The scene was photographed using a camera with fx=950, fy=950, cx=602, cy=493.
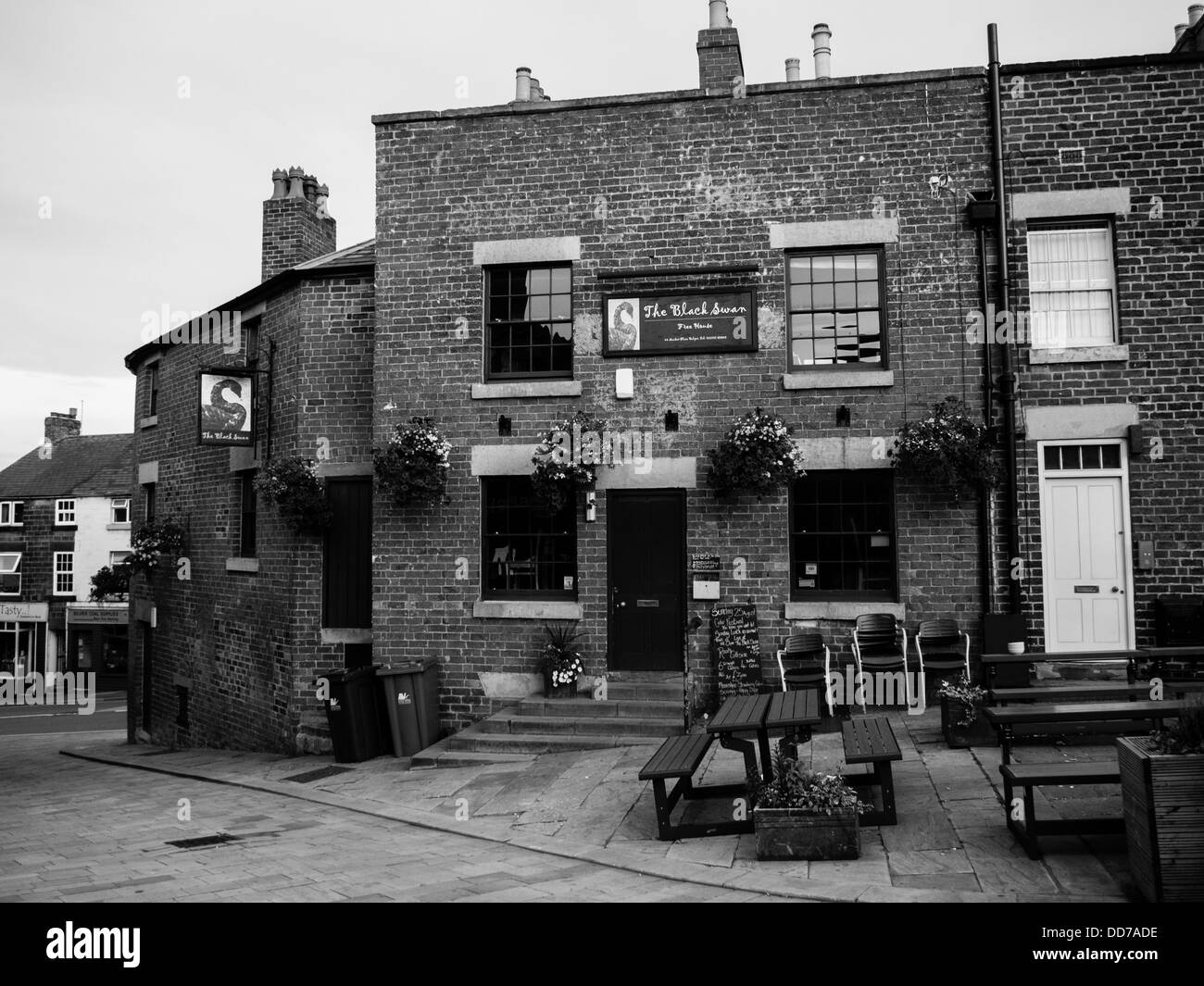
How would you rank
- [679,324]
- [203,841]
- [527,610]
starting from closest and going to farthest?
[203,841] → [679,324] → [527,610]

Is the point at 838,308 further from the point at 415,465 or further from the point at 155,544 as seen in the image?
the point at 155,544

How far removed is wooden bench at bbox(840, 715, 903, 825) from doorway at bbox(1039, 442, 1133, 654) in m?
4.51

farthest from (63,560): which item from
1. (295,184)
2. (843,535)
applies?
(843,535)

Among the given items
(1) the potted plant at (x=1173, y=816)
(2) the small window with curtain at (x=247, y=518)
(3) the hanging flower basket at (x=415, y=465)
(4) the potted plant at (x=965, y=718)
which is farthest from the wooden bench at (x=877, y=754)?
(2) the small window with curtain at (x=247, y=518)

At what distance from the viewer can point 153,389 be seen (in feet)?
60.6

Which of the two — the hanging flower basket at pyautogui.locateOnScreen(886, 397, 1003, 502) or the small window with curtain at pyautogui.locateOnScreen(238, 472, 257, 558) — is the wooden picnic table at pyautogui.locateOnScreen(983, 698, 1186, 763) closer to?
the hanging flower basket at pyautogui.locateOnScreen(886, 397, 1003, 502)

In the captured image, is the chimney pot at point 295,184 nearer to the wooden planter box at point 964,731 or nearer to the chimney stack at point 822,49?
the chimney stack at point 822,49

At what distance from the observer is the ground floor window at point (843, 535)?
11.2 metres

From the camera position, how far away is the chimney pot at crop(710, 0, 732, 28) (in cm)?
1201

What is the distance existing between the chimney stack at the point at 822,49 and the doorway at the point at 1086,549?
549 centimetres

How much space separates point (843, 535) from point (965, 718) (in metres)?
3.01

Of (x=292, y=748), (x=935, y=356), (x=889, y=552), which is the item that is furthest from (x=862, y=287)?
(x=292, y=748)

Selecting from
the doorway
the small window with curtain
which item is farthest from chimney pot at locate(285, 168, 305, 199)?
the doorway
